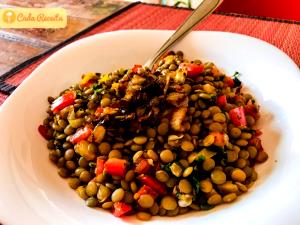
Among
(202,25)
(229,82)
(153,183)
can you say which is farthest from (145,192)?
(202,25)

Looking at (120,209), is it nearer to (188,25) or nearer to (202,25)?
(188,25)

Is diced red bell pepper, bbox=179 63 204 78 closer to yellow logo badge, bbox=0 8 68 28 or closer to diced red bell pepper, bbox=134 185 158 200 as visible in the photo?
diced red bell pepper, bbox=134 185 158 200

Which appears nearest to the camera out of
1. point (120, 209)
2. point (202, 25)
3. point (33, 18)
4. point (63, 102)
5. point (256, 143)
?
point (120, 209)

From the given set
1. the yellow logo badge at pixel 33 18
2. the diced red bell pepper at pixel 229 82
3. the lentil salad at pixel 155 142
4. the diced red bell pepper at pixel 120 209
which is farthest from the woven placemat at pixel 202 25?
the diced red bell pepper at pixel 120 209

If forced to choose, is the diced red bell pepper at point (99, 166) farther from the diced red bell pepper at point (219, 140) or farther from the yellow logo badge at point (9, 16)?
the yellow logo badge at point (9, 16)

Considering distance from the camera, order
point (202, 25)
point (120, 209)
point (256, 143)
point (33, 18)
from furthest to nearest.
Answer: point (33, 18) → point (202, 25) → point (256, 143) → point (120, 209)

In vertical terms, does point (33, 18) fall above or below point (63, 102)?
below

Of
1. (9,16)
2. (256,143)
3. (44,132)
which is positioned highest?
(256,143)

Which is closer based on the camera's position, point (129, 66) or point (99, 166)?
point (99, 166)
